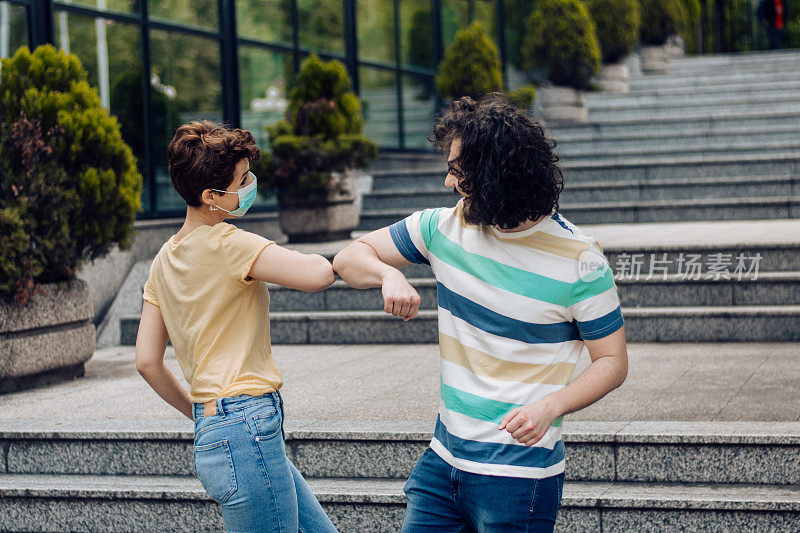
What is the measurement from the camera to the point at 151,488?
15.0 feet

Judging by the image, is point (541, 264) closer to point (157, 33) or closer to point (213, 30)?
point (157, 33)

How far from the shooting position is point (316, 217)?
32.5 feet

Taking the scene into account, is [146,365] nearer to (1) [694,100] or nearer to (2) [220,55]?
(2) [220,55]

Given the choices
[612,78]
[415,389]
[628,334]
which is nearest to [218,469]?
[415,389]

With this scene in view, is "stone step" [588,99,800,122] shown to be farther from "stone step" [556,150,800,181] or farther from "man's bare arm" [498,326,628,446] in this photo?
A: "man's bare arm" [498,326,628,446]

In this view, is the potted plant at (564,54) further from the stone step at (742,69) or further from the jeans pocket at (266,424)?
the jeans pocket at (266,424)

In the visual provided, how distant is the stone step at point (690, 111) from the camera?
45.3 feet

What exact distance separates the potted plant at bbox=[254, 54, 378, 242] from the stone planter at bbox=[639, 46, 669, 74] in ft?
35.5

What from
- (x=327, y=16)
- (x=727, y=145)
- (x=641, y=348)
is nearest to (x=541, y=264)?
(x=641, y=348)

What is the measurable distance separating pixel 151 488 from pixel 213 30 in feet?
25.1

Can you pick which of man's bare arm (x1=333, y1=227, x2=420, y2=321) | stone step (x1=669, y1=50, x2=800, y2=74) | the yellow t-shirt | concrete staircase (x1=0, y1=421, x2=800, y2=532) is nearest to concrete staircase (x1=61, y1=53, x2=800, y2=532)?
concrete staircase (x1=0, y1=421, x2=800, y2=532)

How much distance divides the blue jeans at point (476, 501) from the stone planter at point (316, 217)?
7.48 metres

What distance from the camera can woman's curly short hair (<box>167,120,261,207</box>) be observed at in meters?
2.67

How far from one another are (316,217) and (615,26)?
9.23 metres
